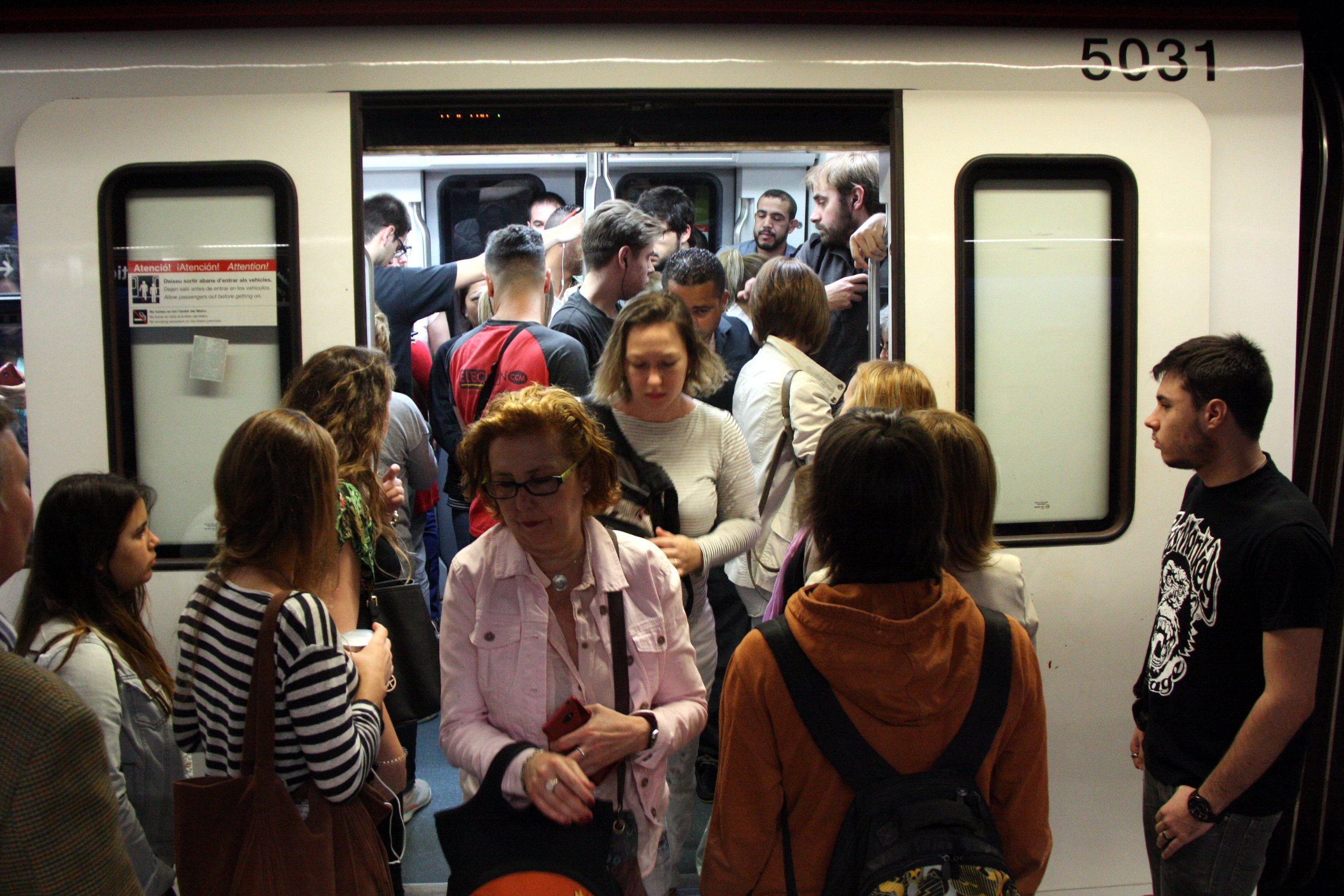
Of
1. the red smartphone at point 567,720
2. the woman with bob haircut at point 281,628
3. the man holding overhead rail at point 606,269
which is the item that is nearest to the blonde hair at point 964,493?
the red smartphone at point 567,720

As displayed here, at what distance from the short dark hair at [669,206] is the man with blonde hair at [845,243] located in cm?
118

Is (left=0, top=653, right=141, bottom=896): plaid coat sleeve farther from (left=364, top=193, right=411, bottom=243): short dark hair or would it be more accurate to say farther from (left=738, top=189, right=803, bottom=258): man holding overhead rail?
(left=738, top=189, right=803, bottom=258): man holding overhead rail

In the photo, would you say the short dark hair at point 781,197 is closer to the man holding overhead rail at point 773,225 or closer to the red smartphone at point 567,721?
the man holding overhead rail at point 773,225

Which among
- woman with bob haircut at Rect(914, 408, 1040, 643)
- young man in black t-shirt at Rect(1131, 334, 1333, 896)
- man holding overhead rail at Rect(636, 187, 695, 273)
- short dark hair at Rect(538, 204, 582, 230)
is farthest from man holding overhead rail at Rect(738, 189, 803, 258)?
woman with bob haircut at Rect(914, 408, 1040, 643)

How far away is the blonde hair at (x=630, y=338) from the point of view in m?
2.58

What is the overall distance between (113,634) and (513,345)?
1605 millimetres

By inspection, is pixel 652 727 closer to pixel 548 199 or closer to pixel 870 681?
pixel 870 681

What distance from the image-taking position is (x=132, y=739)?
6.39ft

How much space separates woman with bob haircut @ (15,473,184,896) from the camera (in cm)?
187

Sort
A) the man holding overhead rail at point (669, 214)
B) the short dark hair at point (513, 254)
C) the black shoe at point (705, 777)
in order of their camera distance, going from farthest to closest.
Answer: the man holding overhead rail at point (669, 214) → the black shoe at point (705, 777) → the short dark hair at point (513, 254)

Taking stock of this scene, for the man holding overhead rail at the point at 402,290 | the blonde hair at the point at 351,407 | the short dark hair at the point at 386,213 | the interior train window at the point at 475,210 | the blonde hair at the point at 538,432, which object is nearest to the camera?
the blonde hair at the point at 538,432

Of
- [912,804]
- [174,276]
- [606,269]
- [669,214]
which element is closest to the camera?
[912,804]

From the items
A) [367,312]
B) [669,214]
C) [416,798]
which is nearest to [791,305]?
[367,312]

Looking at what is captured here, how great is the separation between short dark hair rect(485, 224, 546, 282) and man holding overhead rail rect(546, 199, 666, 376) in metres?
0.27
